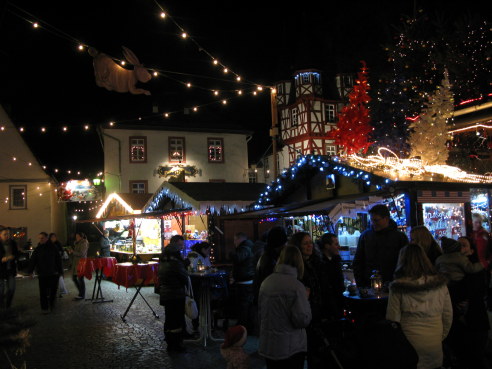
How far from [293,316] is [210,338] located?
4561 millimetres

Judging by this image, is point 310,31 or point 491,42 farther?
point 310,31

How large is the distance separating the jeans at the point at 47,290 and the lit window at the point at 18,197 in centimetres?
2194

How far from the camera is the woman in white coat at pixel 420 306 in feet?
13.6

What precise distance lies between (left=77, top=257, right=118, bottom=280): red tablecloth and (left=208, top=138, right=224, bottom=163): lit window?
1810 centimetres

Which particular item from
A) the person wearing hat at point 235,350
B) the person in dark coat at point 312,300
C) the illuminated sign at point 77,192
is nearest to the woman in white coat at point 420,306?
the person in dark coat at point 312,300

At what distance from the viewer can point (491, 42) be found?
1414cm

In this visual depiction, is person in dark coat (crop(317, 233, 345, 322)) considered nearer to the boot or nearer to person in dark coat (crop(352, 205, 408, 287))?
person in dark coat (crop(352, 205, 408, 287))

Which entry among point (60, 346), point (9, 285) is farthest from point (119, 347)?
point (9, 285)

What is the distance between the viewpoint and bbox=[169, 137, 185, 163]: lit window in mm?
31281

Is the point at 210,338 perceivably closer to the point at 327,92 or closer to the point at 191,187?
the point at 191,187

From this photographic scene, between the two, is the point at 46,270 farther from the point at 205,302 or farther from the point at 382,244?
the point at 382,244

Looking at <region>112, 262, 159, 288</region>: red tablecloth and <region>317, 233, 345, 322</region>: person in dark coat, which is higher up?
<region>317, 233, 345, 322</region>: person in dark coat

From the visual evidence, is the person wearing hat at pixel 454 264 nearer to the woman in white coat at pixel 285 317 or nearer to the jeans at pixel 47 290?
the woman in white coat at pixel 285 317

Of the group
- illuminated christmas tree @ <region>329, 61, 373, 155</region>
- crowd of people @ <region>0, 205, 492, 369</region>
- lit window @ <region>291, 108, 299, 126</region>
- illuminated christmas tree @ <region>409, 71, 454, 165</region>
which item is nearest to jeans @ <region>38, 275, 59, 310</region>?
crowd of people @ <region>0, 205, 492, 369</region>
